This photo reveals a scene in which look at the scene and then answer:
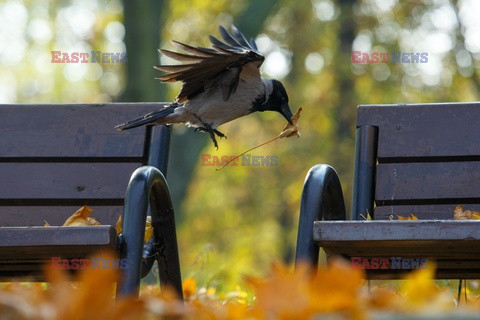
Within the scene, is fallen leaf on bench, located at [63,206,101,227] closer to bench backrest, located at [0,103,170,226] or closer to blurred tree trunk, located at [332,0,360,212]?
bench backrest, located at [0,103,170,226]

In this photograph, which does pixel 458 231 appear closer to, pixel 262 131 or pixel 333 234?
pixel 333 234

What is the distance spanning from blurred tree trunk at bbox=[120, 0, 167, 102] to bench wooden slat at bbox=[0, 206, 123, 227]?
8.62 meters

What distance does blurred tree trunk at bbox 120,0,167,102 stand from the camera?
12.2m

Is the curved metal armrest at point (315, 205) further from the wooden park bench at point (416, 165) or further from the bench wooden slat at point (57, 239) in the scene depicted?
the bench wooden slat at point (57, 239)

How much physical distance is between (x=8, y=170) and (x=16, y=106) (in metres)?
0.28

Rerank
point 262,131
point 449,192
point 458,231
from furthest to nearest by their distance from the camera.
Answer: point 262,131 → point 449,192 → point 458,231

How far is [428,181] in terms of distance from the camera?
3475 mm

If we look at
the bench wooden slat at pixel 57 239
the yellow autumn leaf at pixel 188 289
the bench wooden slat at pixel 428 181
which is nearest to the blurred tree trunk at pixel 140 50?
the yellow autumn leaf at pixel 188 289

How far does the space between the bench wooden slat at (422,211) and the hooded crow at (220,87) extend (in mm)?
976

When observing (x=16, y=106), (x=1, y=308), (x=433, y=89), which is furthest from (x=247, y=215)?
(x=1, y=308)

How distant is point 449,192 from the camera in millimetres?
3438

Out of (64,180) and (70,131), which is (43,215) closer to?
(64,180)

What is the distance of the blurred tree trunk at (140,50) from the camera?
12.2 m

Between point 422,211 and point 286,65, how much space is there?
57.4 ft
